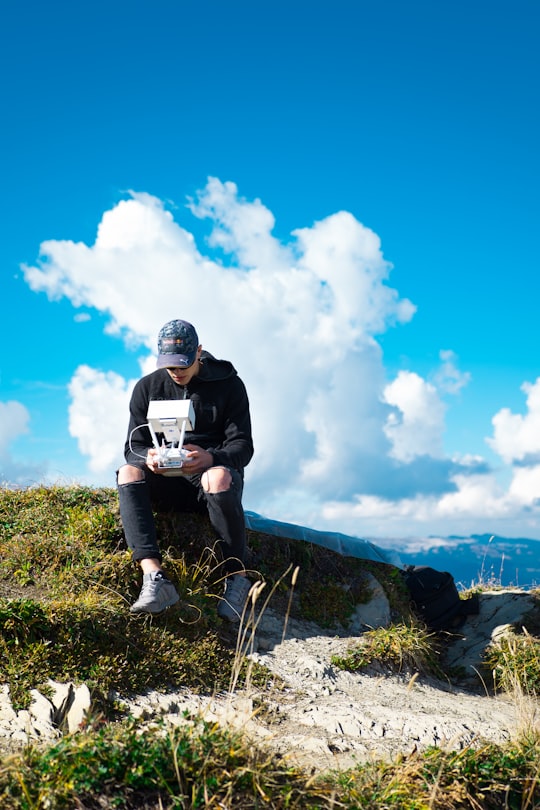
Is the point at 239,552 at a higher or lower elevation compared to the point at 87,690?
higher

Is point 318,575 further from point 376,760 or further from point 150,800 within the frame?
point 150,800

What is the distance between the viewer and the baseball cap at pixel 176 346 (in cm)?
614

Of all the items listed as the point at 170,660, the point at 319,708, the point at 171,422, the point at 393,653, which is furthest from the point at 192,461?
the point at 393,653

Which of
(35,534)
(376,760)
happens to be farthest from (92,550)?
(376,760)

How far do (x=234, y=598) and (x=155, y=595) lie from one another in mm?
844

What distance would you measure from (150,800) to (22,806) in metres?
0.58

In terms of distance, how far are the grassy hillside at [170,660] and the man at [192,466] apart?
0.93 ft

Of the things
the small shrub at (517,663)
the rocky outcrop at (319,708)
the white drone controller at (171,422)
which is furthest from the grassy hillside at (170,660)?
the white drone controller at (171,422)

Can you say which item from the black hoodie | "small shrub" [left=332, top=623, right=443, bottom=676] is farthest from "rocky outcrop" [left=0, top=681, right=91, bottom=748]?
"small shrub" [left=332, top=623, right=443, bottom=676]

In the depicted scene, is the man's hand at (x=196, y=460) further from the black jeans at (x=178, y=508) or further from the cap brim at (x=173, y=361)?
the cap brim at (x=173, y=361)

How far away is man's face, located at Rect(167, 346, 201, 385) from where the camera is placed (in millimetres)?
6345

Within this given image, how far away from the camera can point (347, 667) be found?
609cm

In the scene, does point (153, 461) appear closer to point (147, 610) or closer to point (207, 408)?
point (207, 408)

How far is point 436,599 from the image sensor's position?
26.9ft
